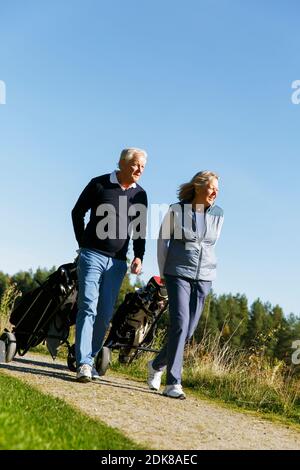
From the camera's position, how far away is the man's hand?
27.9 ft

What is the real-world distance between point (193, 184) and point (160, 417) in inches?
113

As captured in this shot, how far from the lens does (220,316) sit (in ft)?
371

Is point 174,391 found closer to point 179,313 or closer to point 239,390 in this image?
point 179,313

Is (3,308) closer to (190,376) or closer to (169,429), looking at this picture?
(190,376)

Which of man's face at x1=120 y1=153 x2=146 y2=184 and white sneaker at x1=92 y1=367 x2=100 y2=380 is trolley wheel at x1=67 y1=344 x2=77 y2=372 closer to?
white sneaker at x1=92 y1=367 x2=100 y2=380

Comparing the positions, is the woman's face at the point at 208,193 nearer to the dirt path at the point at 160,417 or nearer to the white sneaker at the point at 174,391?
the white sneaker at the point at 174,391

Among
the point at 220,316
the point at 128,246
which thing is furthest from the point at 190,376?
the point at 220,316

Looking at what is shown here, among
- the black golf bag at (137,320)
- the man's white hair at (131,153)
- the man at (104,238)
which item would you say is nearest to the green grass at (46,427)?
the man at (104,238)

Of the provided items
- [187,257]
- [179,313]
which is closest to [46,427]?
[179,313]

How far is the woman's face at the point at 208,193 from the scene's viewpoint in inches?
327

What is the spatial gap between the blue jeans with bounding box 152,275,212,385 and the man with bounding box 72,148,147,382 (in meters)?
0.60

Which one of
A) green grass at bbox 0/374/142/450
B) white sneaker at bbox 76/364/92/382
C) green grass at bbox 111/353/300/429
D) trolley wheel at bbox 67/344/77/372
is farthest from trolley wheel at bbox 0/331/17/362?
green grass at bbox 0/374/142/450

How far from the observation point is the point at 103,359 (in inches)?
347

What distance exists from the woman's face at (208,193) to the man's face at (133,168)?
726 mm
